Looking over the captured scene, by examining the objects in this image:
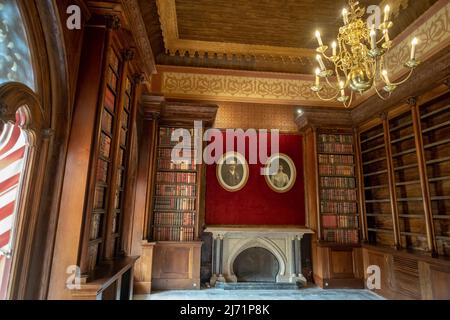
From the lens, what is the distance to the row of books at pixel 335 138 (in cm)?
498

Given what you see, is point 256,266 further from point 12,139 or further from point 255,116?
point 12,139

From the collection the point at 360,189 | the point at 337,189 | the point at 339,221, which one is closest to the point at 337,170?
the point at 337,189

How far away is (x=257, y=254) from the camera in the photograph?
4.65 meters

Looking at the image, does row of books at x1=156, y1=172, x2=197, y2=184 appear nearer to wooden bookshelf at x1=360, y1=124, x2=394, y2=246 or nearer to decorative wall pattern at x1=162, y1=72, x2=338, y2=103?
decorative wall pattern at x1=162, y1=72, x2=338, y2=103

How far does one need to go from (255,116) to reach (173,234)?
268 cm

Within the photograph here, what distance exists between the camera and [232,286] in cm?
428

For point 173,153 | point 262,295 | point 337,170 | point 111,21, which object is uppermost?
point 111,21

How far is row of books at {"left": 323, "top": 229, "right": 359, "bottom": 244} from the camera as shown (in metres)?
4.64

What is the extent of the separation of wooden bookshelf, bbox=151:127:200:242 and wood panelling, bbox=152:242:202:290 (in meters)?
0.13

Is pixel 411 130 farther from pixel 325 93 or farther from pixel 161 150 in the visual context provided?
pixel 161 150

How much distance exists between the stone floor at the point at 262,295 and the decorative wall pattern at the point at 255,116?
2.88 meters

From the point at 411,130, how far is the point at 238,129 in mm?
2774
